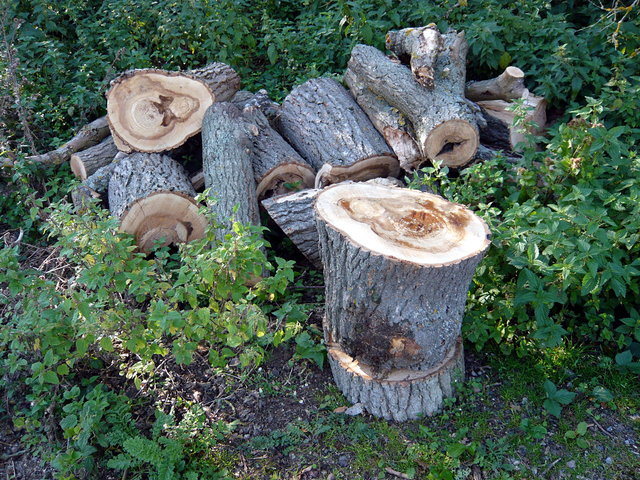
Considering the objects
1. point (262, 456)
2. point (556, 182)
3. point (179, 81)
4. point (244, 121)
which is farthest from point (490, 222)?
point (179, 81)

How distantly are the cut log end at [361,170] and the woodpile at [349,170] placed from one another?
0.01m

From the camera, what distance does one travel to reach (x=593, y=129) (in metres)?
3.36

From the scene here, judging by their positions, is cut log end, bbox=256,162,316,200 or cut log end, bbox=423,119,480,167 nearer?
cut log end, bbox=423,119,480,167

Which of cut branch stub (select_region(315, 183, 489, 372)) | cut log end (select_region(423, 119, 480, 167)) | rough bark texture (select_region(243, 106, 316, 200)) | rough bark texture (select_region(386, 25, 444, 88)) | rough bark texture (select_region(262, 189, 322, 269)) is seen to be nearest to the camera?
cut branch stub (select_region(315, 183, 489, 372))

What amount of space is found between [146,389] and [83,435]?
1.67 ft

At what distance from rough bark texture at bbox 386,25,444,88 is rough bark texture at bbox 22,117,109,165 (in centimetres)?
268

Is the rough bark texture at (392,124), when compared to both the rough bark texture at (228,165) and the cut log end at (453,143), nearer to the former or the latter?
the cut log end at (453,143)

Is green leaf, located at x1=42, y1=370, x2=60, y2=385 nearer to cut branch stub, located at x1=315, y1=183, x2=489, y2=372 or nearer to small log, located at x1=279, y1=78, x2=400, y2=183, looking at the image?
cut branch stub, located at x1=315, y1=183, x2=489, y2=372

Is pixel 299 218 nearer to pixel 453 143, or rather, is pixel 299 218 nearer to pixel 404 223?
pixel 404 223

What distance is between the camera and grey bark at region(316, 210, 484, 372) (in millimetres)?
2631

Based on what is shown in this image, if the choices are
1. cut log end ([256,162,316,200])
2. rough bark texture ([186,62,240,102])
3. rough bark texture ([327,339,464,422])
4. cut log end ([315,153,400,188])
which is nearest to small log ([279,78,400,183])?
cut log end ([315,153,400,188])

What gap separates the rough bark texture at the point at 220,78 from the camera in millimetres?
4805

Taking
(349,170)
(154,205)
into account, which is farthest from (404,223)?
(154,205)

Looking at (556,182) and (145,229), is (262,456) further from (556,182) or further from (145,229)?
(556,182)
